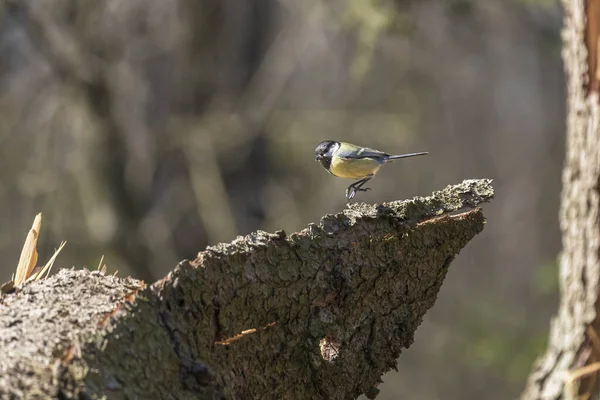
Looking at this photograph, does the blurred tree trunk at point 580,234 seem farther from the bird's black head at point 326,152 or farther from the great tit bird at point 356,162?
the bird's black head at point 326,152

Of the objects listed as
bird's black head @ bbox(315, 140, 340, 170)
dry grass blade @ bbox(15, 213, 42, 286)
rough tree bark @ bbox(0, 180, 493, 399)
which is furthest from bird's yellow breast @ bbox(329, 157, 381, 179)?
dry grass blade @ bbox(15, 213, 42, 286)

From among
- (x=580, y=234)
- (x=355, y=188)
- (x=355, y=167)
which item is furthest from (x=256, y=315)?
(x=580, y=234)

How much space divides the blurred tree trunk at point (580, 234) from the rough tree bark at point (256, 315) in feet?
4.78

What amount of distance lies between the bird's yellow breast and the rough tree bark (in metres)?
0.95

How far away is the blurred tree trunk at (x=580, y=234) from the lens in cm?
325

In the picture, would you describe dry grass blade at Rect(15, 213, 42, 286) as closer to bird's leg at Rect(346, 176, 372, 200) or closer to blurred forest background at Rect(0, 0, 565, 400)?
bird's leg at Rect(346, 176, 372, 200)

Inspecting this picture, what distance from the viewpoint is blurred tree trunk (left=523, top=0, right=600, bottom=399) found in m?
3.25

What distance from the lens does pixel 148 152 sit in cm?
784

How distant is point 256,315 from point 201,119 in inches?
232

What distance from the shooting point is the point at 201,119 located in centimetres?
750

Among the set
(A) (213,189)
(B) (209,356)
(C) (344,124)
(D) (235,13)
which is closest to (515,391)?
(C) (344,124)

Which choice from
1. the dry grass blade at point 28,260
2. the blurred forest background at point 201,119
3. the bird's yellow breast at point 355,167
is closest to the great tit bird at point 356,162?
the bird's yellow breast at point 355,167

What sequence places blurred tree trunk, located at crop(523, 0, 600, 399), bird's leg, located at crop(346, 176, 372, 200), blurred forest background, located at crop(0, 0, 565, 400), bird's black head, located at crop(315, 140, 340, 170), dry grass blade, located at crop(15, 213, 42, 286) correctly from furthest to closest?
blurred forest background, located at crop(0, 0, 565, 400) < blurred tree trunk, located at crop(523, 0, 600, 399) < bird's black head, located at crop(315, 140, 340, 170) < bird's leg, located at crop(346, 176, 372, 200) < dry grass blade, located at crop(15, 213, 42, 286)

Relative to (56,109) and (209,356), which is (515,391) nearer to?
(56,109)
